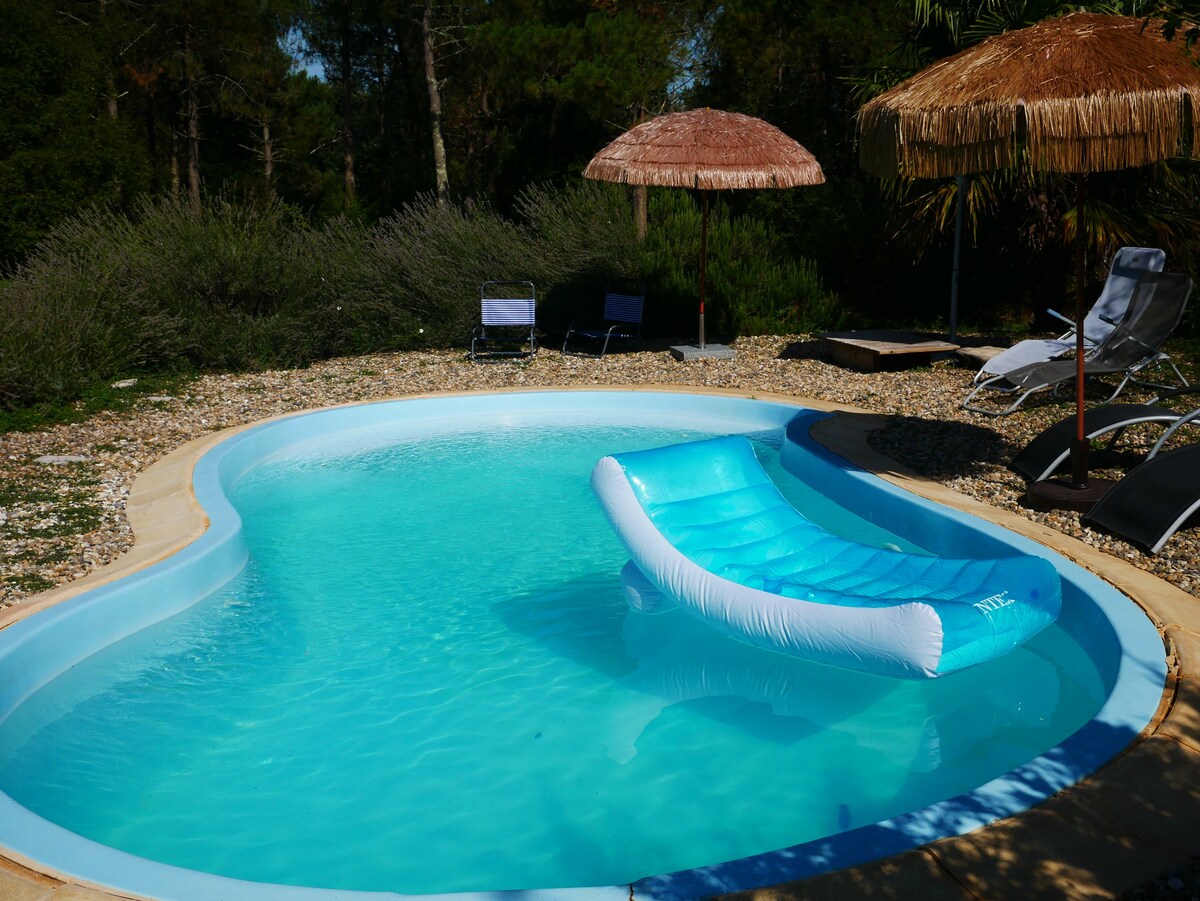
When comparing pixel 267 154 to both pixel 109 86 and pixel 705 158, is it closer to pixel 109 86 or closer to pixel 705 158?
pixel 109 86

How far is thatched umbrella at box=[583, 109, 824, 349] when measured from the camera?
1045 centimetres

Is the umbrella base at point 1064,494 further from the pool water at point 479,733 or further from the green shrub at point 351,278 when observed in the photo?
the green shrub at point 351,278

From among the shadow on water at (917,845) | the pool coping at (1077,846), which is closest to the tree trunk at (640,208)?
the pool coping at (1077,846)

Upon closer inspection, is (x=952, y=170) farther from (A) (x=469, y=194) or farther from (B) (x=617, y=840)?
(A) (x=469, y=194)

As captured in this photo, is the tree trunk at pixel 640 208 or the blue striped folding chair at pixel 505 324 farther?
the tree trunk at pixel 640 208

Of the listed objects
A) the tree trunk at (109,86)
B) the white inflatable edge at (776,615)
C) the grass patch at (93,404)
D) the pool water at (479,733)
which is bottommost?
the pool water at (479,733)

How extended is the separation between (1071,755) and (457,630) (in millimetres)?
2969

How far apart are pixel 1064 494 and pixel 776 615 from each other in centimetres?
245

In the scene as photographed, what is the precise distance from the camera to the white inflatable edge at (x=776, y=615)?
3.96 m

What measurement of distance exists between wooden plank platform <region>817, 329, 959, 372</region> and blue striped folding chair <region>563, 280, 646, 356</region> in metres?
2.14

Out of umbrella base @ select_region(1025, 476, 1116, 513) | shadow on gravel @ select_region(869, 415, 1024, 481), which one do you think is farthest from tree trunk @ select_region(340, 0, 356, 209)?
umbrella base @ select_region(1025, 476, 1116, 513)

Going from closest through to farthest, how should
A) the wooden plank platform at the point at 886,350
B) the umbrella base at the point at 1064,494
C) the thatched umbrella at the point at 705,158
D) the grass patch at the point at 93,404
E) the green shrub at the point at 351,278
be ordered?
the umbrella base at the point at 1064,494
the grass patch at the point at 93,404
the wooden plank platform at the point at 886,350
the thatched umbrella at the point at 705,158
the green shrub at the point at 351,278

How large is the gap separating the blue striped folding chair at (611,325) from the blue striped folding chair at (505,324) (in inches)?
18.8

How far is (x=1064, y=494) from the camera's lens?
593 cm
